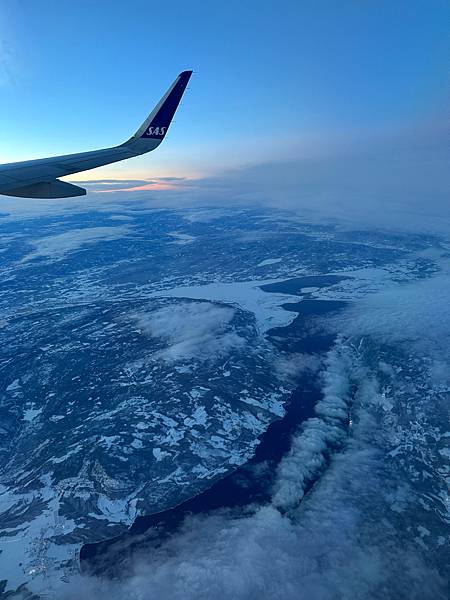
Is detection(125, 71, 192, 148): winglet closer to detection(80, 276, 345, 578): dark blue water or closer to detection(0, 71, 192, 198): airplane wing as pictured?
detection(0, 71, 192, 198): airplane wing

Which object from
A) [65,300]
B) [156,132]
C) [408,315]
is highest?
[156,132]

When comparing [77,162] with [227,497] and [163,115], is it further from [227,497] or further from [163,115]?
[227,497]

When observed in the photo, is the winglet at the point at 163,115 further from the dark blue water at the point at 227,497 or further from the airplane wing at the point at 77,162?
the dark blue water at the point at 227,497

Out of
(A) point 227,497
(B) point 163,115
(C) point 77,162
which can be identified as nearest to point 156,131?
(B) point 163,115

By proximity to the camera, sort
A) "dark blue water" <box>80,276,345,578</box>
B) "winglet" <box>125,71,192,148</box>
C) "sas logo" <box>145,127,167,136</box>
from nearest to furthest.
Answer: "winglet" <box>125,71,192,148</box> < "sas logo" <box>145,127,167,136</box> < "dark blue water" <box>80,276,345,578</box>

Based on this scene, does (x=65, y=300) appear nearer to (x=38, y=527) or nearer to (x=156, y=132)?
(x=38, y=527)

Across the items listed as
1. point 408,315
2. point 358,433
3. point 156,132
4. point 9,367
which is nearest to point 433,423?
point 358,433

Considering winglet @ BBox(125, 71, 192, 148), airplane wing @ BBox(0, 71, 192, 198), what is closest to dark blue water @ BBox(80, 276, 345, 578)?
airplane wing @ BBox(0, 71, 192, 198)
